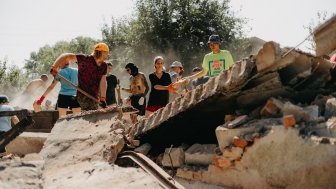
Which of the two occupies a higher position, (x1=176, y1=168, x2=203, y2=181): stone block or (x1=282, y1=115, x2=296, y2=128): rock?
(x1=282, y1=115, x2=296, y2=128): rock

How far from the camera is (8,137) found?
2.71 meters

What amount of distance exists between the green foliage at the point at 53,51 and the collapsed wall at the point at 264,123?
121ft

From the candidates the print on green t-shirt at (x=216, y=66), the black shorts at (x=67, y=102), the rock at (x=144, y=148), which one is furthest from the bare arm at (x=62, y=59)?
the print on green t-shirt at (x=216, y=66)

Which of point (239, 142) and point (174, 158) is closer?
point (239, 142)

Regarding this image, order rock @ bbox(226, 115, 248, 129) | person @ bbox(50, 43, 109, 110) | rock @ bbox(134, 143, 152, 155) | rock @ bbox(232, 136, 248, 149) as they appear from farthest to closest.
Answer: person @ bbox(50, 43, 109, 110)
rock @ bbox(134, 143, 152, 155)
rock @ bbox(226, 115, 248, 129)
rock @ bbox(232, 136, 248, 149)

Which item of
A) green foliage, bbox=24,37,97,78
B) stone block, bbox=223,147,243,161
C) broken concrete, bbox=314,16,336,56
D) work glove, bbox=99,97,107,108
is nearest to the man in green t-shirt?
broken concrete, bbox=314,16,336,56

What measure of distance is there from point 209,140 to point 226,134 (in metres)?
1.17

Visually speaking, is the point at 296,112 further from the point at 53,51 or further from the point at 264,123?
the point at 53,51

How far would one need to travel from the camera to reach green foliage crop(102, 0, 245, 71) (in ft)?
70.5

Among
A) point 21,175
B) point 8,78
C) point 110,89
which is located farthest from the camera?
point 8,78

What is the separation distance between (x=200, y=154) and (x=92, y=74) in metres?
2.24

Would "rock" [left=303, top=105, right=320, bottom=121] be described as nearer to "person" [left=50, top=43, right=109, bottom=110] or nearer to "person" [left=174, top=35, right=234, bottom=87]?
"person" [left=174, top=35, right=234, bottom=87]

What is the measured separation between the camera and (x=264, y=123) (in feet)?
11.0

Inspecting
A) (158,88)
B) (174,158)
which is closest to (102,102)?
(158,88)
